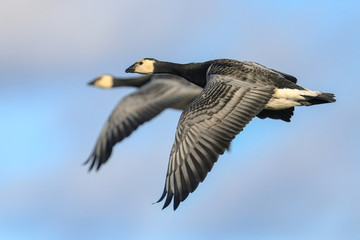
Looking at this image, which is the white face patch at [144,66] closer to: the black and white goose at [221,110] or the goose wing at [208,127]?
the black and white goose at [221,110]

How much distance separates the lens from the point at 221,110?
1342cm

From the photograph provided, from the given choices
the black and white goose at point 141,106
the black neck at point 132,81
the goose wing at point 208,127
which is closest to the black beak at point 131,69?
the black and white goose at point 141,106

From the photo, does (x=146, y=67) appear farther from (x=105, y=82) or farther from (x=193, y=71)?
(x=105, y=82)

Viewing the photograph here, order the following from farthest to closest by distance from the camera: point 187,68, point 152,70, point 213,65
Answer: point 152,70 → point 187,68 → point 213,65

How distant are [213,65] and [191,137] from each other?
126 inches

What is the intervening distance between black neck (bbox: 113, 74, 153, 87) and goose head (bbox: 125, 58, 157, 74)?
3665mm

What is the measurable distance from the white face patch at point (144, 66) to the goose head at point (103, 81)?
6.42 m

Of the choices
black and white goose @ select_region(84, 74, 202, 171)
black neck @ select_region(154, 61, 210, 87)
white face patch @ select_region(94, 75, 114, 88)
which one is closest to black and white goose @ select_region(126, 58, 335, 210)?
black neck @ select_region(154, 61, 210, 87)

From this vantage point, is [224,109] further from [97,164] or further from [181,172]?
[97,164]

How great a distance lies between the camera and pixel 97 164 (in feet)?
64.3

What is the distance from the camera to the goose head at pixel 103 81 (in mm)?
25706

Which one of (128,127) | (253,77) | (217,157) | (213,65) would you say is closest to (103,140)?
(128,127)

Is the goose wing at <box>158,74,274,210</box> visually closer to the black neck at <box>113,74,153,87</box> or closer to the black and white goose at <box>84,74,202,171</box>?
the black and white goose at <box>84,74,202,171</box>

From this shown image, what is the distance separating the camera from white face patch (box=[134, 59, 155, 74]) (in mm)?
19172
